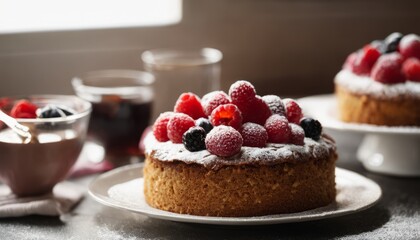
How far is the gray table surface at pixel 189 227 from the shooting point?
5.35 feet

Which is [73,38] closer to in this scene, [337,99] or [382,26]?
[337,99]

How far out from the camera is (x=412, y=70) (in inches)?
87.7

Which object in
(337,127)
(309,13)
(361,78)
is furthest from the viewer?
(309,13)

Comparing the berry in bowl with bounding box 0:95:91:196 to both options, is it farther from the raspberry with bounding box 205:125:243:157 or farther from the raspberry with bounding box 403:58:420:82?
the raspberry with bounding box 403:58:420:82

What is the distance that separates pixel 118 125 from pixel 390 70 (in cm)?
77

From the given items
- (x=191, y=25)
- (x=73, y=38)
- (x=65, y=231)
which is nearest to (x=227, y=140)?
(x=65, y=231)

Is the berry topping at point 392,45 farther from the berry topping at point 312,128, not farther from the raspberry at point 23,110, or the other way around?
the raspberry at point 23,110

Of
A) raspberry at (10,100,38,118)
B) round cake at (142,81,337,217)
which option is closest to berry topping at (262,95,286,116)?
round cake at (142,81,337,217)

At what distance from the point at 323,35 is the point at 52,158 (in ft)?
5.98

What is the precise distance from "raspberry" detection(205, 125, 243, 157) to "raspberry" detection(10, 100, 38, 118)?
0.51 meters

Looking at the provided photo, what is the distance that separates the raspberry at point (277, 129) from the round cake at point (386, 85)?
64cm

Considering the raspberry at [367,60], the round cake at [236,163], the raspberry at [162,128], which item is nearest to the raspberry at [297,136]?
the round cake at [236,163]

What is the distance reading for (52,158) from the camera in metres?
1.82

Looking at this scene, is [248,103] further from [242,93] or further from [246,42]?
[246,42]
